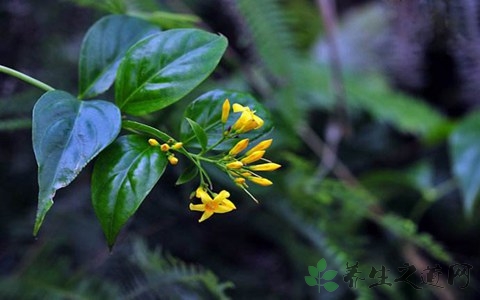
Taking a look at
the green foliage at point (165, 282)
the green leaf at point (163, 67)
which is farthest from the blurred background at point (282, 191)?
the green leaf at point (163, 67)

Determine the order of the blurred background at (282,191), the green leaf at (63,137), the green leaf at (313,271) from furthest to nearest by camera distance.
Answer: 1. the blurred background at (282,191)
2. the green leaf at (313,271)
3. the green leaf at (63,137)

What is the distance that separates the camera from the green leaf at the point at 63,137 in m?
0.35

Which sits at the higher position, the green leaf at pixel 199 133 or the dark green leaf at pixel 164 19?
the green leaf at pixel 199 133

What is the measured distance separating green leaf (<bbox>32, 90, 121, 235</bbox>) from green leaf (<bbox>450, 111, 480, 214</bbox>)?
0.58 m

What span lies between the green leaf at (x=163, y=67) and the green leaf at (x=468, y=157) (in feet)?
1.71

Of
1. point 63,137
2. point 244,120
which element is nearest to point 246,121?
point 244,120

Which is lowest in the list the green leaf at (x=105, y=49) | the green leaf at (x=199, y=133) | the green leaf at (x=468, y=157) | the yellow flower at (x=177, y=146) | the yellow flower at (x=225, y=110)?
the green leaf at (x=468, y=157)

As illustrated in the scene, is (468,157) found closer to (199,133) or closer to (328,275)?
(328,275)

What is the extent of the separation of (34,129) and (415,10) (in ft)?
2.32

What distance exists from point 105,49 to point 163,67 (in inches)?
4.2

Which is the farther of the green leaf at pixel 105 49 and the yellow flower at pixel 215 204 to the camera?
the green leaf at pixel 105 49

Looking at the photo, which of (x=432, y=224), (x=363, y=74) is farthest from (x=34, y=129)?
(x=363, y=74)

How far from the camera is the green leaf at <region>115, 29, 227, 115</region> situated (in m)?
0.42

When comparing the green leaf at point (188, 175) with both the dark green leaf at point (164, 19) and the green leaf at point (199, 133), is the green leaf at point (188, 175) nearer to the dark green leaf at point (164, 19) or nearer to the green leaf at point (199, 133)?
the green leaf at point (199, 133)
